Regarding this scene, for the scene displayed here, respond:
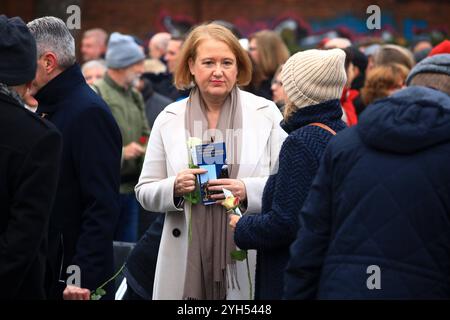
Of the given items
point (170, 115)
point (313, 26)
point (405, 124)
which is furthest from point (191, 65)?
point (313, 26)

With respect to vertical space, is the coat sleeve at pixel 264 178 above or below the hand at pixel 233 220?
above

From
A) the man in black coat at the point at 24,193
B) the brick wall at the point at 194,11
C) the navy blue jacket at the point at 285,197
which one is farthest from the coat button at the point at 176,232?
the brick wall at the point at 194,11

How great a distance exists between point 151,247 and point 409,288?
85.3 inches

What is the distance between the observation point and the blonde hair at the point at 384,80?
28.2 ft

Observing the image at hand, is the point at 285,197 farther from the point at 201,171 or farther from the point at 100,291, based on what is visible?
the point at 100,291

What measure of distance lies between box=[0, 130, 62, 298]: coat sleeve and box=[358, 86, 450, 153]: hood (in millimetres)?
1257

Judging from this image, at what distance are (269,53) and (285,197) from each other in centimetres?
460

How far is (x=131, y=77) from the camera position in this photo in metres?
9.45

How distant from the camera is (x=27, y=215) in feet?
13.5

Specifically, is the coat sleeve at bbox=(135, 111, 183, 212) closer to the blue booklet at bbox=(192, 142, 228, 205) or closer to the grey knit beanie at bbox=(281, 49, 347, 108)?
the blue booklet at bbox=(192, 142, 228, 205)

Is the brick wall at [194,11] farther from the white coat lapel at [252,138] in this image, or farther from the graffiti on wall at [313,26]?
the white coat lapel at [252,138]

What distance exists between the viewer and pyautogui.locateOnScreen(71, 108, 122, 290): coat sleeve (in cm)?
512

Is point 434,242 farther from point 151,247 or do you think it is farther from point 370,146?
point 151,247

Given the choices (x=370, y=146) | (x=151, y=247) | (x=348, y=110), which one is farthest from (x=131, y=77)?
(x=370, y=146)
